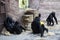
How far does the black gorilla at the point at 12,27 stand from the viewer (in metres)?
9.51

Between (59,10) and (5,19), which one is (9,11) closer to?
(5,19)

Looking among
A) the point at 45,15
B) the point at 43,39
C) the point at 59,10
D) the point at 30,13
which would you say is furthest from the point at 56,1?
the point at 43,39

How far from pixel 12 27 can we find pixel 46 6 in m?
5.62

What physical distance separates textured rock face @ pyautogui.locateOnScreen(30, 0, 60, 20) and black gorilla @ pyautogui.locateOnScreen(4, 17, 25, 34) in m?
3.90

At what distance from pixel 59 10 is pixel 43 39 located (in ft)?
21.3

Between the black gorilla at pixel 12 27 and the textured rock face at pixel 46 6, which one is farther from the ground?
the textured rock face at pixel 46 6

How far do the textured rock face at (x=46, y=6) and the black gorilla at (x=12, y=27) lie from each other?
153 inches

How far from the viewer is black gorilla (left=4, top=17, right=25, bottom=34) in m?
9.51

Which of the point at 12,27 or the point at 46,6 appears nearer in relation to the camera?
the point at 12,27

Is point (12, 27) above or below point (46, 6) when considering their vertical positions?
below

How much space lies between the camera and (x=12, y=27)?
31.5 ft

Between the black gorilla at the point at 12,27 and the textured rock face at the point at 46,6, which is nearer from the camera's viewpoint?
the black gorilla at the point at 12,27

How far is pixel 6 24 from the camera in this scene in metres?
9.69

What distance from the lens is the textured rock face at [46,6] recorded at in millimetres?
13570
